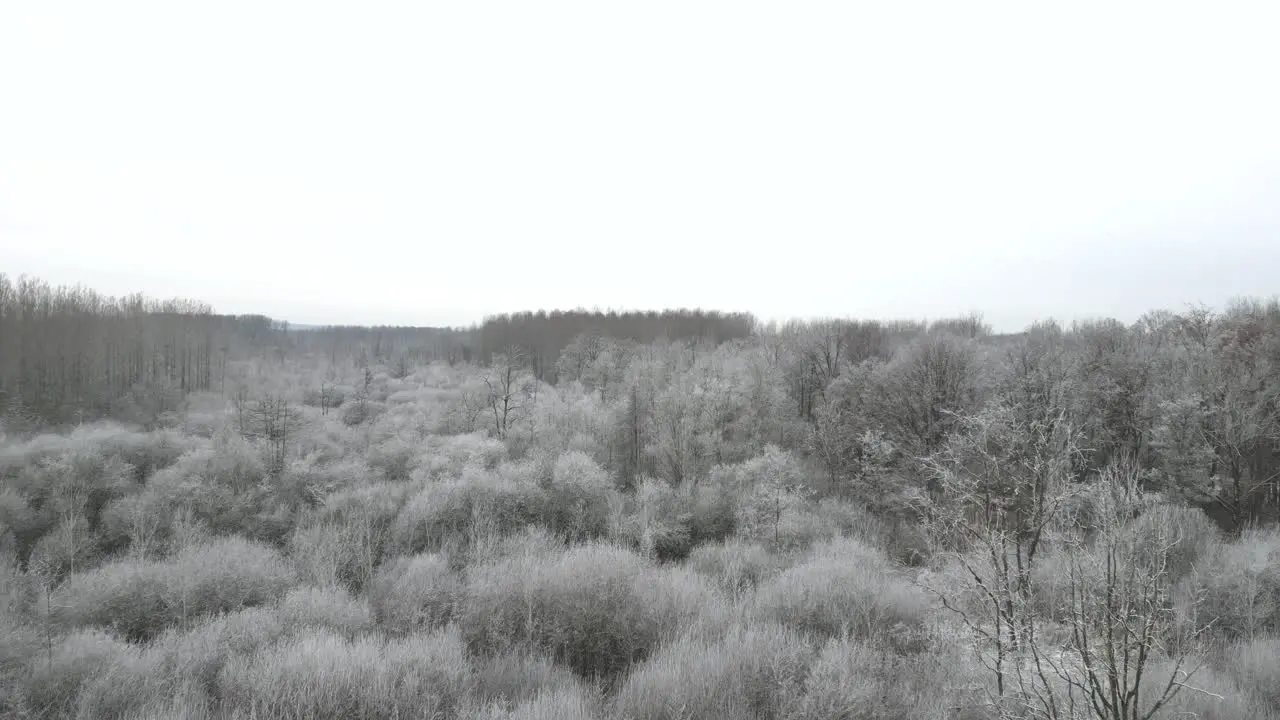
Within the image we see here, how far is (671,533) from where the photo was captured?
1822 centimetres

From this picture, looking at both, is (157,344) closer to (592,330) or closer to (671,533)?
(592,330)

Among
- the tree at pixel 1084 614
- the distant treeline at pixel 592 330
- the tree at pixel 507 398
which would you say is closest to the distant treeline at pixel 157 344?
the distant treeline at pixel 592 330

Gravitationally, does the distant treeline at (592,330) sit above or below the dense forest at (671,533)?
above

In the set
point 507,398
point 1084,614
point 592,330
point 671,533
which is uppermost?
point 592,330

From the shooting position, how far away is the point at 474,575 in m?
9.53

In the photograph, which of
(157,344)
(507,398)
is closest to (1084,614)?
(507,398)

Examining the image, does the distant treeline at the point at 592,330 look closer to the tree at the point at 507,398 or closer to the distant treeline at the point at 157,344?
the distant treeline at the point at 157,344

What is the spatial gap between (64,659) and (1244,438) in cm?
3062

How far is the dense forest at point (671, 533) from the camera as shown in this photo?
5.20m

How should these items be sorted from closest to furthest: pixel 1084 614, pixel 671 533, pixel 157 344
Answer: pixel 1084 614
pixel 671 533
pixel 157 344

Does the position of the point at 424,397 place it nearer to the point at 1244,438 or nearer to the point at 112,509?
the point at 112,509

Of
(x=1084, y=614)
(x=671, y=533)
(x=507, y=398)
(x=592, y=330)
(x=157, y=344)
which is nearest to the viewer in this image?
(x=1084, y=614)

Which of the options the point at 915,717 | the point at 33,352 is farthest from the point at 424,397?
the point at 915,717

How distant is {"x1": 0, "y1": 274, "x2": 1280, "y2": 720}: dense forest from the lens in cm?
520
